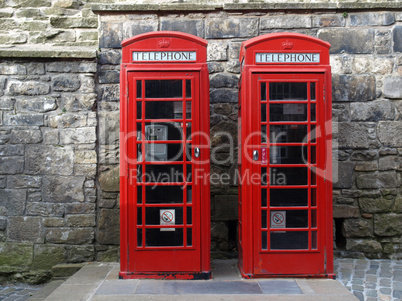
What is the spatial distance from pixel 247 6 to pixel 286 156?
2.18 meters

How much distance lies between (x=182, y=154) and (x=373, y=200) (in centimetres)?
269

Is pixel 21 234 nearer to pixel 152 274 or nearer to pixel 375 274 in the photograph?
pixel 152 274

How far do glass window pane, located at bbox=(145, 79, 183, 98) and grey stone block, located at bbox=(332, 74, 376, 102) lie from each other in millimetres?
2228

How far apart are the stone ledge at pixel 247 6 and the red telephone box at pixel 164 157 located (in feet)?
3.95

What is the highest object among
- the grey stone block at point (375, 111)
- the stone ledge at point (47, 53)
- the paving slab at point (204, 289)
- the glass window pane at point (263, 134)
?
the stone ledge at point (47, 53)

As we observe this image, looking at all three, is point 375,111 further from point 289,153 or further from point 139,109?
point 139,109

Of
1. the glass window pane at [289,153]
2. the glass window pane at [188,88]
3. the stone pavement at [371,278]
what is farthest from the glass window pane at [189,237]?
the stone pavement at [371,278]

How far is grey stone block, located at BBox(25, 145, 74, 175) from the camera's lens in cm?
517

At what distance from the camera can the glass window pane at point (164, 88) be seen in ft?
13.8

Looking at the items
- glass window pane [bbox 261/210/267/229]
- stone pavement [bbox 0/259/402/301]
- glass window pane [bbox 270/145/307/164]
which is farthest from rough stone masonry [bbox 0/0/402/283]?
glass window pane [bbox 270/145/307/164]

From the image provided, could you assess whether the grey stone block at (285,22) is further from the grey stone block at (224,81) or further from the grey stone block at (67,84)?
the grey stone block at (67,84)

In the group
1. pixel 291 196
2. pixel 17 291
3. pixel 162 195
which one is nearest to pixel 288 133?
pixel 291 196

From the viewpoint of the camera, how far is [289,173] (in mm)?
4246

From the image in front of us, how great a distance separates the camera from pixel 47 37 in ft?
18.7
